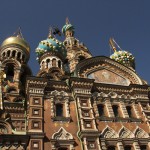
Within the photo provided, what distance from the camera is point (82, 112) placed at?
1310 cm

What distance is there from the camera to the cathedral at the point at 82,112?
1163cm

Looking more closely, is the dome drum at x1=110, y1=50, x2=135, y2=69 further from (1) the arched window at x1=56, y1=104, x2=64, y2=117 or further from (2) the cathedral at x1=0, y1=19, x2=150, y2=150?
(1) the arched window at x1=56, y1=104, x2=64, y2=117

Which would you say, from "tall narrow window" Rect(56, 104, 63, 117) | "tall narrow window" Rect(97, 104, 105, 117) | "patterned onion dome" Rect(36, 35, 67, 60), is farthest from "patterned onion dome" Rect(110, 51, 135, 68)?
"tall narrow window" Rect(56, 104, 63, 117)

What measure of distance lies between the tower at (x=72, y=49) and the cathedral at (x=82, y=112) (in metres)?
7.33

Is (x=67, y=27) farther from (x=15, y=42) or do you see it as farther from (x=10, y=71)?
(x=10, y=71)

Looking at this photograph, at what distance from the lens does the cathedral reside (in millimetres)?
11633

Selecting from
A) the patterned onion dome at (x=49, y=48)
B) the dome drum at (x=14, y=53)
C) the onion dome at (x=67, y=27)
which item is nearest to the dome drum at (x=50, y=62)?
the patterned onion dome at (x=49, y=48)

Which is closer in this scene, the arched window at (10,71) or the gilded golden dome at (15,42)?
the arched window at (10,71)

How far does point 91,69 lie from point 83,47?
1283 centimetres

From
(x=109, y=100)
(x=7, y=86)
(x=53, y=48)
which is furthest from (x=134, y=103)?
(x=7, y=86)

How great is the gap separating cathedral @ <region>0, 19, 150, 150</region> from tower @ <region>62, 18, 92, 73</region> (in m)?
7.33

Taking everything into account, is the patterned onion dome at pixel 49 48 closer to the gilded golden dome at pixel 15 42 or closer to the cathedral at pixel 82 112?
the cathedral at pixel 82 112

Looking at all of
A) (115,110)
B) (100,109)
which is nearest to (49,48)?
(100,109)

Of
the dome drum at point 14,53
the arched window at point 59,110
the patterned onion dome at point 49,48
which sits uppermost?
the dome drum at point 14,53
